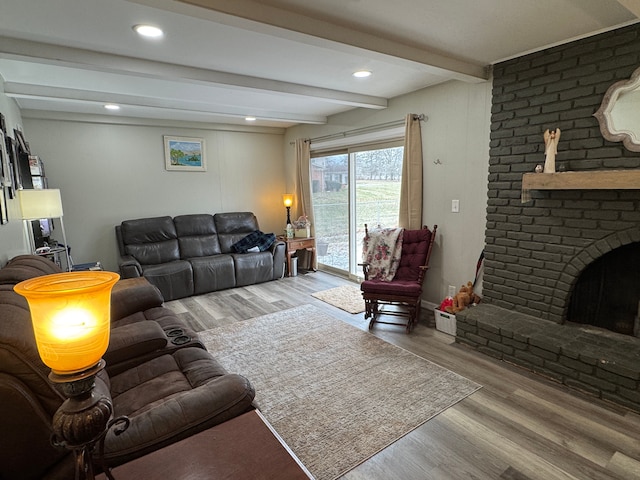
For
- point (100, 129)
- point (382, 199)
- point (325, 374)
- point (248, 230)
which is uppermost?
point (100, 129)

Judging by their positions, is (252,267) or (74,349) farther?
(252,267)

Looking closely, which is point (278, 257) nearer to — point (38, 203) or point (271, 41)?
point (38, 203)

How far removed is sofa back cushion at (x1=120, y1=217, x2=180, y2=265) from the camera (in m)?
4.71

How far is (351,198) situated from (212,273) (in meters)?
2.25

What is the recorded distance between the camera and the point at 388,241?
3818mm

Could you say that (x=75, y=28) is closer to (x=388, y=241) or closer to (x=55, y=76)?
(x=55, y=76)

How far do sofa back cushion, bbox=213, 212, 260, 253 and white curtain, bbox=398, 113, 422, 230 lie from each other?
108 inches

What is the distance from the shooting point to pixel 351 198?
16.5ft

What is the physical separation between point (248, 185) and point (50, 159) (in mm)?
2742

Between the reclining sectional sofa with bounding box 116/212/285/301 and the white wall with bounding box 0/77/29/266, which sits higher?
the white wall with bounding box 0/77/29/266

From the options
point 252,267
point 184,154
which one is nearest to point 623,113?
point 252,267

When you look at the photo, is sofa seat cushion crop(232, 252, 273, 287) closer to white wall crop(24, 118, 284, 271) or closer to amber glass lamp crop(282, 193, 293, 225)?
amber glass lamp crop(282, 193, 293, 225)

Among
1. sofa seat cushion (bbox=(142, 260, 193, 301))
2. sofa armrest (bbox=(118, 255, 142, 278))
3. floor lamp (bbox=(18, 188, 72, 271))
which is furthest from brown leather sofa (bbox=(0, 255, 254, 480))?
sofa seat cushion (bbox=(142, 260, 193, 301))

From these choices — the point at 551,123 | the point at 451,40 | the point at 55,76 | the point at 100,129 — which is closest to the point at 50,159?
the point at 100,129
